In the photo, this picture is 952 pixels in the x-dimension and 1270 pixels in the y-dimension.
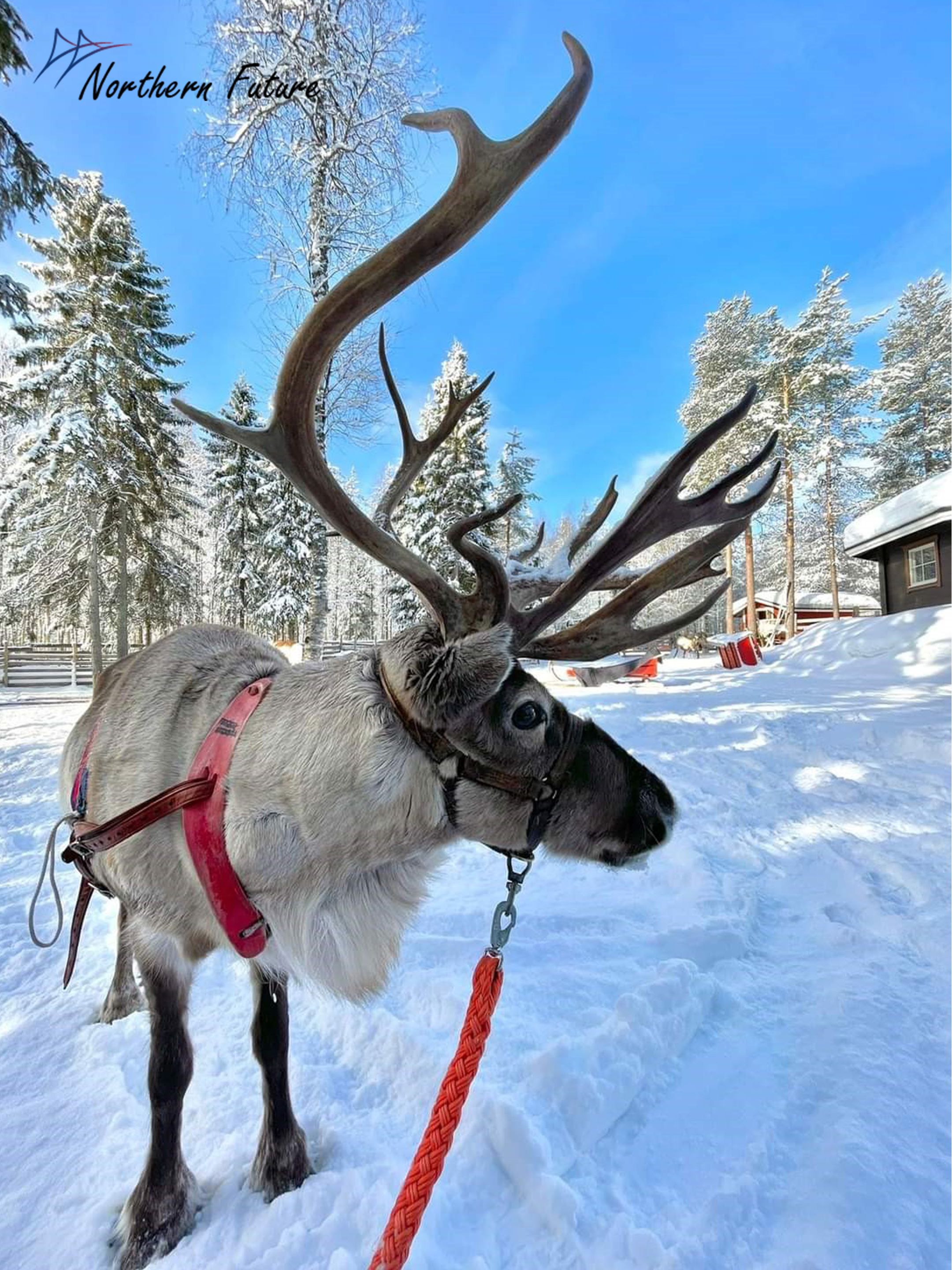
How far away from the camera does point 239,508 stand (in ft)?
77.2

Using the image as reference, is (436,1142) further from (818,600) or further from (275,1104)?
(818,600)

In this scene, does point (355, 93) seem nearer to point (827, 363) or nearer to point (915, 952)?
point (915, 952)

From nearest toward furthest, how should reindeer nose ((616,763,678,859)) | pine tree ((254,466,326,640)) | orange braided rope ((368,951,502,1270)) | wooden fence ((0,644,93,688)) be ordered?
1. orange braided rope ((368,951,502,1270))
2. reindeer nose ((616,763,678,859))
3. wooden fence ((0,644,93,688))
4. pine tree ((254,466,326,640))

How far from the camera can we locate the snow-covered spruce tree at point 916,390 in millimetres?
25844

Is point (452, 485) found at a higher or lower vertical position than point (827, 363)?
lower

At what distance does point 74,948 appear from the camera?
2.04 m

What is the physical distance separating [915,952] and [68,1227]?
127 inches

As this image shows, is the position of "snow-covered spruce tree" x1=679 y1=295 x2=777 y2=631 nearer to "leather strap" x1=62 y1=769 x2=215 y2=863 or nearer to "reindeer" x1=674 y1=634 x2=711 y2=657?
"reindeer" x1=674 y1=634 x2=711 y2=657

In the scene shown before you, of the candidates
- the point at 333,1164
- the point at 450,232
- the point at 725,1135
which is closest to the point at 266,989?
the point at 333,1164

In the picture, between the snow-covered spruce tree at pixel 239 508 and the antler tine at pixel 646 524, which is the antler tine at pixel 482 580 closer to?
the antler tine at pixel 646 524

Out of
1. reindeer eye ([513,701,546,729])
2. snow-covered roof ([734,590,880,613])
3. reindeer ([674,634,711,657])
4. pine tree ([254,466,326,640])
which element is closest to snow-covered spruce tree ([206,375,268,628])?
pine tree ([254,466,326,640])

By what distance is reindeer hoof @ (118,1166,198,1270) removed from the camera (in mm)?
1552

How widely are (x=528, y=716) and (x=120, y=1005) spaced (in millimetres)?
2469

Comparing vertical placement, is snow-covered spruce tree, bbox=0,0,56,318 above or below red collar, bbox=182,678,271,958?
above
